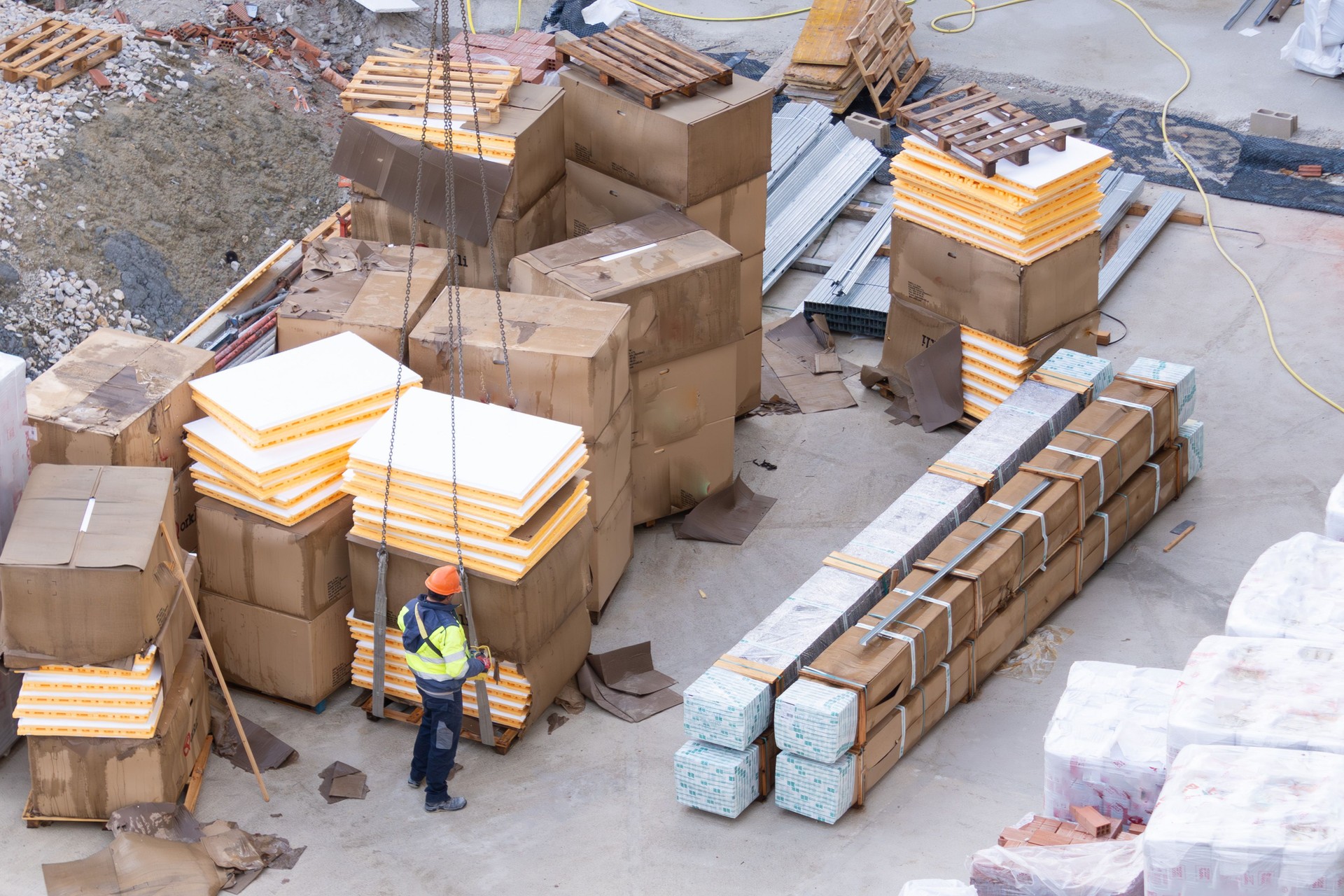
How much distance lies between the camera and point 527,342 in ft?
26.5

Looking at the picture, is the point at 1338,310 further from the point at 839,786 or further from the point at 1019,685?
the point at 839,786

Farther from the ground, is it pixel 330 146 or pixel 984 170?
pixel 984 170

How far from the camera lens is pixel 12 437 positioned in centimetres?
746

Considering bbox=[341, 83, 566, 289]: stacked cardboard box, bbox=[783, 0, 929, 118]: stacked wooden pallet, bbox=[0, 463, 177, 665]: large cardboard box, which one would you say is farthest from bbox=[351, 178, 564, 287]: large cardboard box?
bbox=[783, 0, 929, 118]: stacked wooden pallet

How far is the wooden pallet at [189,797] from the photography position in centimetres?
708

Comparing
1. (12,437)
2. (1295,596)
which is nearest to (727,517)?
(1295,596)

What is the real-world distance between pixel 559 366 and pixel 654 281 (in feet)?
3.42

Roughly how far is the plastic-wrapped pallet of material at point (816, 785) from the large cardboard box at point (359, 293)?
124 inches

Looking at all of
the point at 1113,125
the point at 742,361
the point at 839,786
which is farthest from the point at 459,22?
the point at 839,786

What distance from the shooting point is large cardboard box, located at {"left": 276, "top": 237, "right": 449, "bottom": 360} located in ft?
28.1

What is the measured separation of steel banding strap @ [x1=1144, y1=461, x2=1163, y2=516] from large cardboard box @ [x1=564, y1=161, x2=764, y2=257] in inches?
112

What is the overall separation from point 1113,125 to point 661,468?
7.11m

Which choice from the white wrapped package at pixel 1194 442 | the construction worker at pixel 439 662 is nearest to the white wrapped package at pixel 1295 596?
the white wrapped package at pixel 1194 442

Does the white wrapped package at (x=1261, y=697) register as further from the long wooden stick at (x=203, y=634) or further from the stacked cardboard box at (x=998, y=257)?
the long wooden stick at (x=203, y=634)
